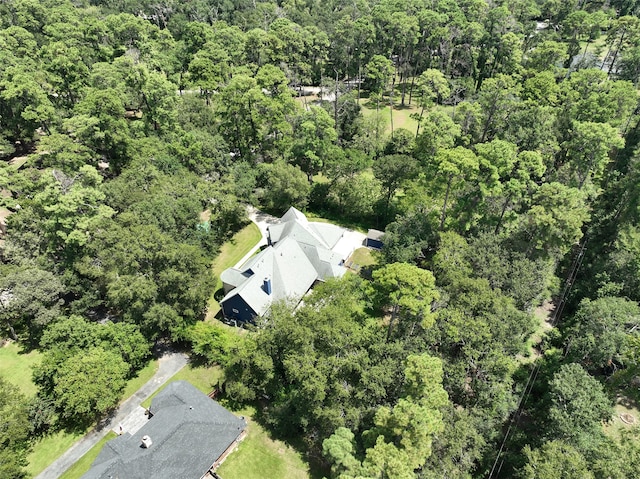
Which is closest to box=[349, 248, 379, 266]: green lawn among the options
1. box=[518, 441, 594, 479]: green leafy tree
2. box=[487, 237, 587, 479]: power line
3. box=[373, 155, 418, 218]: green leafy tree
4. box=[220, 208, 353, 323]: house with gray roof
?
box=[220, 208, 353, 323]: house with gray roof

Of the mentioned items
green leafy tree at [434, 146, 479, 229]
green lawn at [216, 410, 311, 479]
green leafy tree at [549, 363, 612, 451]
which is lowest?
green lawn at [216, 410, 311, 479]

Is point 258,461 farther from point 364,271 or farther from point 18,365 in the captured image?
point 18,365

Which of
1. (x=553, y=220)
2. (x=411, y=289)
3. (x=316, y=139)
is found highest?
(x=316, y=139)

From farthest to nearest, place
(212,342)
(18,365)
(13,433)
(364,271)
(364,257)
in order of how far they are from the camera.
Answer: (364,257) < (364,271) < (18,365) < (212,342) < (13,433)

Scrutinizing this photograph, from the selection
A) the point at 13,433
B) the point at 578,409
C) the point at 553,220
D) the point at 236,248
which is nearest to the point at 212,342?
the point at 13,433

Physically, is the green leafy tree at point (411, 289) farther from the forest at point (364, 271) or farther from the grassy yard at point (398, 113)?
the grassy yard at point (398, 113)

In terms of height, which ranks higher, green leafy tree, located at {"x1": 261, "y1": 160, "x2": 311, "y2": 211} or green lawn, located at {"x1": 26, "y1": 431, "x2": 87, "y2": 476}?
green leafy tree, located at {"x1": 261, "y1": 160, "x2": 311, "y2": 211}

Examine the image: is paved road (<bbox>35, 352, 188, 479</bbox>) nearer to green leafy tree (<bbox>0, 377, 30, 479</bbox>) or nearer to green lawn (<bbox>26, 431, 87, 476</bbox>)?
green lawn (<bbox>26, 431, 87, 476</bbox>)
